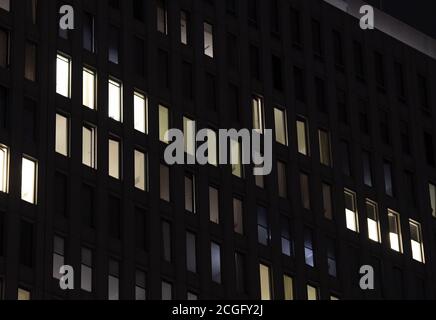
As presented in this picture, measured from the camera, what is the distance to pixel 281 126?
78125mm

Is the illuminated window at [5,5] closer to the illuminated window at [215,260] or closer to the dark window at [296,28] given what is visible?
the illuminated window at [215,260]

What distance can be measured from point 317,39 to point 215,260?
16404 millimetres

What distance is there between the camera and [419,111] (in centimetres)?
8644

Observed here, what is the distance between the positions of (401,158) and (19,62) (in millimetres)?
23861

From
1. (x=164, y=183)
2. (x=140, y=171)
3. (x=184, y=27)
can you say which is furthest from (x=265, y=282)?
(x=184, y=27)

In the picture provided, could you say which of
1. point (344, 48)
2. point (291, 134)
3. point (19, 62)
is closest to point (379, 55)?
point (344, 48)

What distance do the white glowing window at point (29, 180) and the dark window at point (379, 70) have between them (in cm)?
2480

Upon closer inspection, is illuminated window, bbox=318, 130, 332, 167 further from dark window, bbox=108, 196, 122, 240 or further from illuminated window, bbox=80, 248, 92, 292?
illuminated window, bbox=80, 248, 92, 292

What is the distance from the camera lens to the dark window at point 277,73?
79.2 meters

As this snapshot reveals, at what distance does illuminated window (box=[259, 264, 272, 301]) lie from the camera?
238 feet

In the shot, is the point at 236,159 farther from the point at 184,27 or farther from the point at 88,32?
the point at 88,32

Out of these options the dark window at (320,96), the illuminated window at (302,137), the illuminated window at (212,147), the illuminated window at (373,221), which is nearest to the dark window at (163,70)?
the illuminated window at (212,147)

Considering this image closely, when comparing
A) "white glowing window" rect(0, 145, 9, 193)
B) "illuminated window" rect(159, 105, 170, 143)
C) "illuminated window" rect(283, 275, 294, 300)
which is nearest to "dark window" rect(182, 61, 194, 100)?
"illuminated window" rect(159, 105, 170, 143)

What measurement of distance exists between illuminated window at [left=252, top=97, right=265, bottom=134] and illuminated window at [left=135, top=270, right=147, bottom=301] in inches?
454
